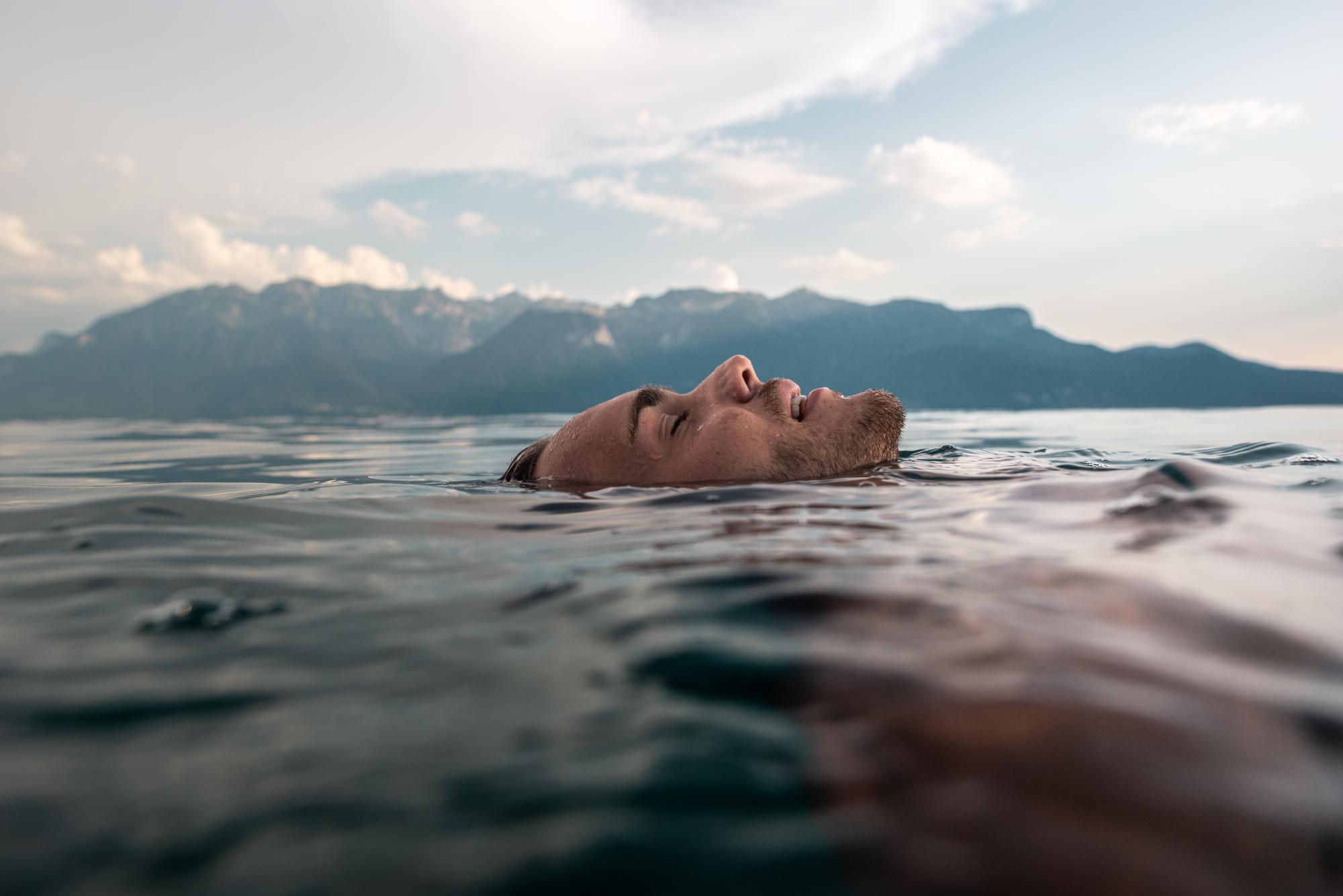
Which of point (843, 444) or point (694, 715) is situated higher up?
point (843, 444)

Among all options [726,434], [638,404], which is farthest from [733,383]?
[638,404]

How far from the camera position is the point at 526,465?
6.37m

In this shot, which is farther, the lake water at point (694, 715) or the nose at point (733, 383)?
the nose at point (733, 383)

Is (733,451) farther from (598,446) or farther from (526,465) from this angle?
(526,465)

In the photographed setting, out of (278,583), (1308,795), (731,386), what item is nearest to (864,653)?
(1308,795)

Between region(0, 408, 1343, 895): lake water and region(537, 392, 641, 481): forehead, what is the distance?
2253 millimetres

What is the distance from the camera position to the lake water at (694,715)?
1038mm

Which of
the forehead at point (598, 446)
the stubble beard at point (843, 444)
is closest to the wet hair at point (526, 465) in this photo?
the forehead at point (598, 446)

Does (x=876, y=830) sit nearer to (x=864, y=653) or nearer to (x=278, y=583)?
(x=864, y=653)

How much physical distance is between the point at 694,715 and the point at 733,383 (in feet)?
12.5

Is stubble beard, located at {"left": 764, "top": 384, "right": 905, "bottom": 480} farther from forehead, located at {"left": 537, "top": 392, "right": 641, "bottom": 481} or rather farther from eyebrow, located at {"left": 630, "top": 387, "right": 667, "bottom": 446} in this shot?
forehead, located at {"left": 537, "top": 392, "right": 641, "bottom": 481}

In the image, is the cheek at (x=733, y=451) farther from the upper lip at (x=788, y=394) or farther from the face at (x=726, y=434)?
the upper lip at (x=788, y=394)

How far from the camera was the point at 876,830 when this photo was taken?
1.08m

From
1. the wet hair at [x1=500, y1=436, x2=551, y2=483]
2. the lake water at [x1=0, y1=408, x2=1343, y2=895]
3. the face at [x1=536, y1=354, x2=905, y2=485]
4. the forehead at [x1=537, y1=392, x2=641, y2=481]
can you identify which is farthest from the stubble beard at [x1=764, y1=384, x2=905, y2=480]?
the wet hair at [x1=500, y1=436, x2=551, y2=483]
